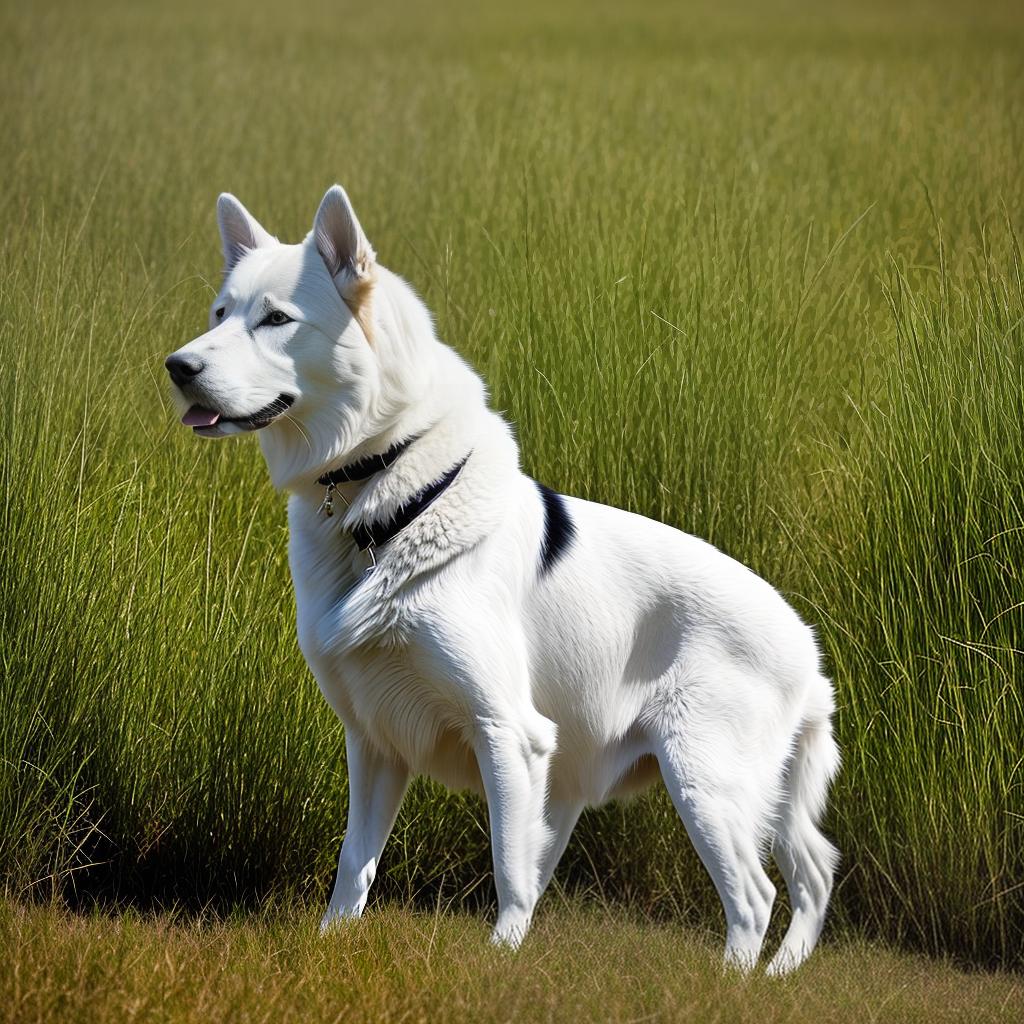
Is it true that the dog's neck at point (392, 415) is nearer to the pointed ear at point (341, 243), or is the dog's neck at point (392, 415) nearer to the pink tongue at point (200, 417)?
the pointed ear at point (341, 243)

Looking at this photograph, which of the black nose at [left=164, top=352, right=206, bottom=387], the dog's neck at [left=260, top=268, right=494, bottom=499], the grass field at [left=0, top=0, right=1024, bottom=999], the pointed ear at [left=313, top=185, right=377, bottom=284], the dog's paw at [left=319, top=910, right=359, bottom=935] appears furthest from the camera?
the grass field at [left=0, top=0, right=1024, bottom=999]

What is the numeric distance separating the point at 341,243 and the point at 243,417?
1.78ft

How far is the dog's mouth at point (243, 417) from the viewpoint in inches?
122

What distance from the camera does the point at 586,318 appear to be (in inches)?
194

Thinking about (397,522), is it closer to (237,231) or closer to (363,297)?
(363,297)

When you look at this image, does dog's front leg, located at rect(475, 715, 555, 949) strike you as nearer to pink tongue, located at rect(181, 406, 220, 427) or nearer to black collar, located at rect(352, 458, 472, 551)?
black collar, located at rect(352, 458, 472, 551)

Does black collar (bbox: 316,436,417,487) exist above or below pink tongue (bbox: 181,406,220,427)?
below

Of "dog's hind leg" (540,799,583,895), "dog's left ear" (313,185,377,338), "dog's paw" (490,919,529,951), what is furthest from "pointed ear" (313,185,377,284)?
"dog's paw" (490,919,529,951)

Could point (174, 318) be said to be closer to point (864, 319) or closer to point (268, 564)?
point (268, 564)

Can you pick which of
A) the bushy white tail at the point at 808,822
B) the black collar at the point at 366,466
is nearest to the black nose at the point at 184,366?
the black collar at the point at 366,466

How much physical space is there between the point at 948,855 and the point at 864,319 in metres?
2.56

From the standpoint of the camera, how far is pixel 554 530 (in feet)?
11.6

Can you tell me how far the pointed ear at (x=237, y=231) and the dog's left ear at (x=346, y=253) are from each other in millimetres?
315

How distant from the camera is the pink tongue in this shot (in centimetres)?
310
